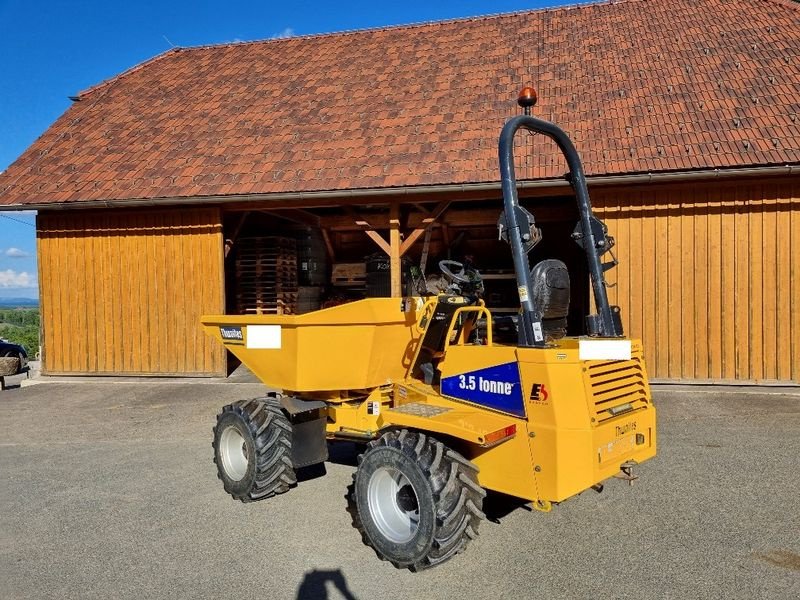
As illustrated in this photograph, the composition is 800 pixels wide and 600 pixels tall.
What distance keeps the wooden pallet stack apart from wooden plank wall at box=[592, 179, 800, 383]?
6172mm

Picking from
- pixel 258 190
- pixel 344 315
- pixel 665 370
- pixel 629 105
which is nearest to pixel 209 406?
pixel 258 190

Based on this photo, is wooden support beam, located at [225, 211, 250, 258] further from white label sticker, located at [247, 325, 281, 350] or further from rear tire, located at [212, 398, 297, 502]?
white label sticker, located at [247, 325, 281, 350]

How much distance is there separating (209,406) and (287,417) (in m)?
4.14

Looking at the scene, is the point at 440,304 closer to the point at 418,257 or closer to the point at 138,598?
the point at 138,598

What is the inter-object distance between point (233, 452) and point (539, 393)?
2.84m

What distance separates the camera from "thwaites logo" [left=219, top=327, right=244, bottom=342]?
4664 mm

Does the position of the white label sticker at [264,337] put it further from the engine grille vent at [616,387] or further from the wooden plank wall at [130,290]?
the wooden plank wall at [130,290]

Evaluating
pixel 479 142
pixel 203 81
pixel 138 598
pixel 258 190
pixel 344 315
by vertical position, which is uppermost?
pixel 203 81

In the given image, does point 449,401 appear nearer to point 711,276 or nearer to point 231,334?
point 231,334

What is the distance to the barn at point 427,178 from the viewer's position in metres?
8.45

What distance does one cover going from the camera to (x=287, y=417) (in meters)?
4.66

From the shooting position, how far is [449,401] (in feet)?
12.8

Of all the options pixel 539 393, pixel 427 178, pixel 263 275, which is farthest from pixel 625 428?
pixel 263 275

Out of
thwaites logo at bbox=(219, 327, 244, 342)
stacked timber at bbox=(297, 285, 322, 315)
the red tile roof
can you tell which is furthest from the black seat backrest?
stacked timber at bbox=(297, 285, 322, 315)
